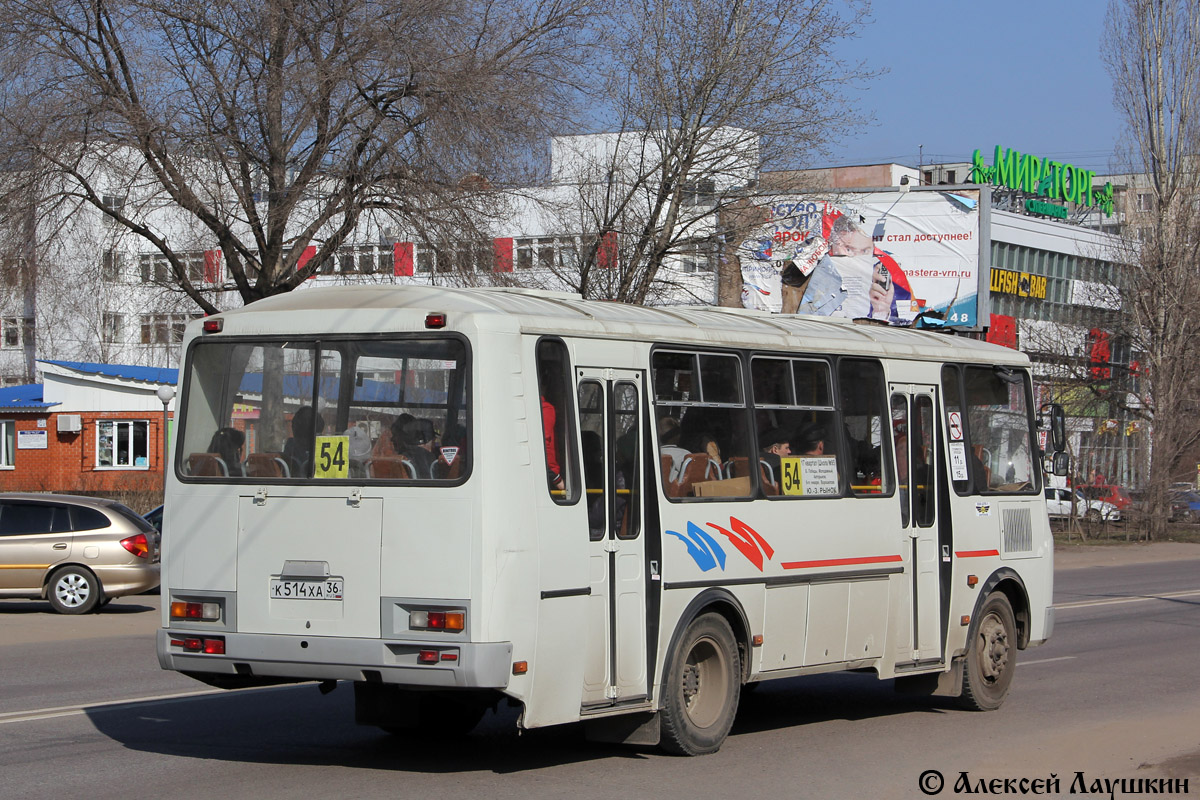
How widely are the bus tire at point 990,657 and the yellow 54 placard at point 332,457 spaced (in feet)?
18.5

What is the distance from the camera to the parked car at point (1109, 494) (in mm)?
Answer: 41875

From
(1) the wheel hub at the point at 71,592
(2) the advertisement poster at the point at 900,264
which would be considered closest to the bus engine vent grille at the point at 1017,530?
(1) the wheel hub at the point at 71,592

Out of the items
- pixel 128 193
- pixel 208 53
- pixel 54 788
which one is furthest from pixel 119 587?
pixel 54 788

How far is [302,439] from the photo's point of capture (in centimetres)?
831

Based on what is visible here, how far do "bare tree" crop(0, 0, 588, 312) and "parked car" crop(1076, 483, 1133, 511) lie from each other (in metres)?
26.4

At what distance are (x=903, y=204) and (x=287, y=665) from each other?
4163 centimetres

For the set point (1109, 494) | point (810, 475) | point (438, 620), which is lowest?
point (1109, 494)

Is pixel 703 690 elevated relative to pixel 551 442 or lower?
lower

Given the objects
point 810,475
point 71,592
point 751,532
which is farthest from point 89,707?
point 71,592

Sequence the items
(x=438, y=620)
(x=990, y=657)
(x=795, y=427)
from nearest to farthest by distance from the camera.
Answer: (x=438, y=620)
(x=795, y=427)
(x=990, y=657)

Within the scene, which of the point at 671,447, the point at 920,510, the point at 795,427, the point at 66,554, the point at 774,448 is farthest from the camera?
the point at 66,554

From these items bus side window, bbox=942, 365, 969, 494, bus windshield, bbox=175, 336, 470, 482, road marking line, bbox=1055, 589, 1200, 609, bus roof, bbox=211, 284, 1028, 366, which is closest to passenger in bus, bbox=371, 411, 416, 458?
bus windshield, bbox=175, 336, 470, 482

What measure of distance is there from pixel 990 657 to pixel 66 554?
12605 mm

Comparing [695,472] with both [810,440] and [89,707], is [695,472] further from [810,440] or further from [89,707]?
[89,707]
